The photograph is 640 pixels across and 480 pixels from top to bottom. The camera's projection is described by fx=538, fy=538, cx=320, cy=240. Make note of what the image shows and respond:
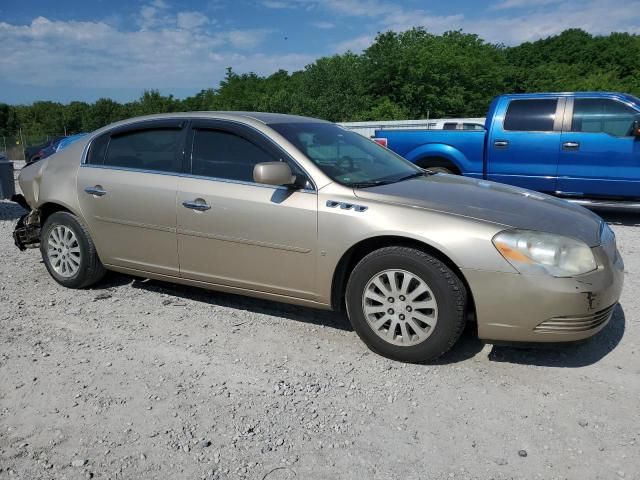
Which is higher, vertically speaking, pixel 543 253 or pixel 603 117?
pixel 603 117

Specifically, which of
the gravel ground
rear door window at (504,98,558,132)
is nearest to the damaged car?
the gravel ground

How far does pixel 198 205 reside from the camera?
3.99 meters

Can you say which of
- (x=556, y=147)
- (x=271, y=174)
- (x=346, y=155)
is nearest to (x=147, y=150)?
(x=271, y=174)

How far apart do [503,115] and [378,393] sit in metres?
6.49

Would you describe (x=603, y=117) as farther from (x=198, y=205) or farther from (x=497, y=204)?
(x=198, y=205)

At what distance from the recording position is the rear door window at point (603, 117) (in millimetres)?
7672

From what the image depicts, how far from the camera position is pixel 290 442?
266 cm

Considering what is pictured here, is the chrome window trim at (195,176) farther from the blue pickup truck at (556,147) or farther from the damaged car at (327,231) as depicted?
the blue pickup truck at (556,147)

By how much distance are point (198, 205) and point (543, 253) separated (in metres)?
2.38

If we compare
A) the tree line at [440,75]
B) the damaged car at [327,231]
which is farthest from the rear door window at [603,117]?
the tree line at [440,75]

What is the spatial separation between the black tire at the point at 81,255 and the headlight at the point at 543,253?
3.41 metres

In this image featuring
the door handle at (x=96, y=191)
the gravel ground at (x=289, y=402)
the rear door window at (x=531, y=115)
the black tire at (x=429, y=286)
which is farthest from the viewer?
the rear door window at (x=531, y=115)

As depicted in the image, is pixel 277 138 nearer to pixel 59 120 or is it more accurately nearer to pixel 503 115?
pixel 503 115

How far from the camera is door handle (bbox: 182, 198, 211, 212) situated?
13.0 feet
